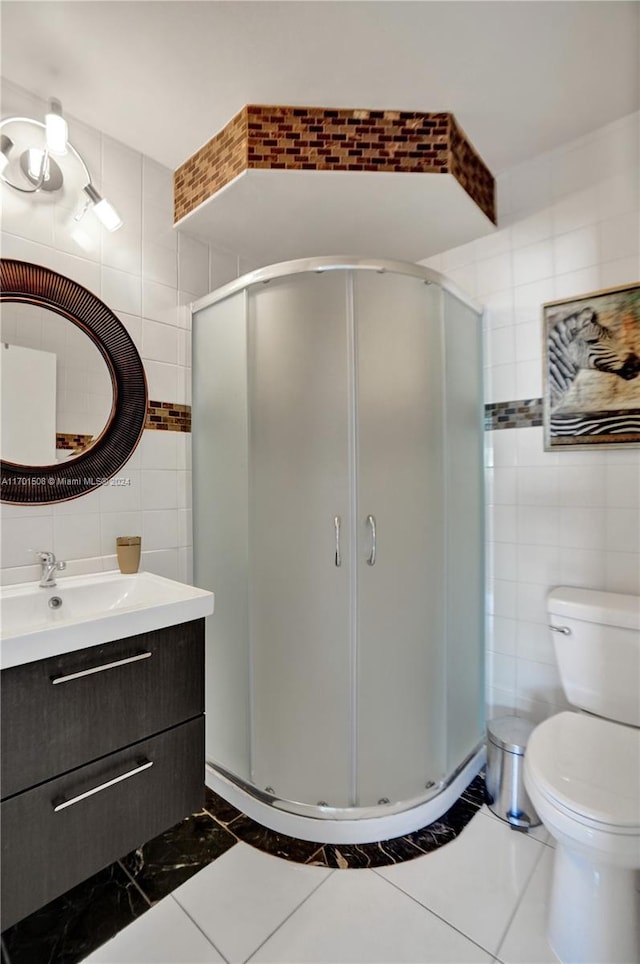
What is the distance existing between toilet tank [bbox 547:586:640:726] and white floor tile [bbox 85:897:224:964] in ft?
4.37

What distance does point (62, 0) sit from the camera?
1.22m

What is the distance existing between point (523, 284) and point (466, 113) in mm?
653

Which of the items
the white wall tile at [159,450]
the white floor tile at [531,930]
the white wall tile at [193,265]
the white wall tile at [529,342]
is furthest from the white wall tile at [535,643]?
the white wall tile at [193,265]

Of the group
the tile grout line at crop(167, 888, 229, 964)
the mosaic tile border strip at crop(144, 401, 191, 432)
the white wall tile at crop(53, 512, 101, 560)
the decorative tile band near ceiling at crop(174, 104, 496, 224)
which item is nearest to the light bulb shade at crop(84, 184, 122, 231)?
the decorative tile band near ceiling at crop(174, 104, 496, 224)

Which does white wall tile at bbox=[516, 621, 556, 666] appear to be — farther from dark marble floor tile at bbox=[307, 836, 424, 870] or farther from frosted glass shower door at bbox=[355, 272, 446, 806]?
dark marble floor tile at bbox=[307, 836, 424, 870]

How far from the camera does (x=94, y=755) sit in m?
1.14

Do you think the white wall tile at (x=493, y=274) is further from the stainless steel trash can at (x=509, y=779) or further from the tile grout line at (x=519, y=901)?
the tile grout line at (x=519, y=901)

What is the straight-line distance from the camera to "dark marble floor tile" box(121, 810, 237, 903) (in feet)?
4.49

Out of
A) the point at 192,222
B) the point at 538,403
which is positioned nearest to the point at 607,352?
the point at 538,403

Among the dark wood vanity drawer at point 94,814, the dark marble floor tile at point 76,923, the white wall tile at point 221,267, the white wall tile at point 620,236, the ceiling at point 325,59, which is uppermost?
the ceiling at point 325,59

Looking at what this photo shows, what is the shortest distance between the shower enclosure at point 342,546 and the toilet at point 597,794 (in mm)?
466

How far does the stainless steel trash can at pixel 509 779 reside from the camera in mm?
1599

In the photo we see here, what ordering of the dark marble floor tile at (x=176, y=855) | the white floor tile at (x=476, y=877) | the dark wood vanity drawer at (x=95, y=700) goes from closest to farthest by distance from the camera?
1. the dark wood vanity drawer at (x=95, y=700)
2. the white floor tile at (x=476, y=877)
3. the dark marble floor tile at (x=176, y=855)

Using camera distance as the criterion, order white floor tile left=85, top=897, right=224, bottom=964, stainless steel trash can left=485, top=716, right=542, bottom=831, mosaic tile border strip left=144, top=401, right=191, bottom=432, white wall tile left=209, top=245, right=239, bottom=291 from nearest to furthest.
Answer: white floor tile left=85, top=897, right=224, bottom=964, stainless steel trash can left=485, top=716, right=542, bottom=831, mosaic tile border strip left=144, top=401, right=191, bottom=432, white wall tile left=209, top=245, right=239, bottom=291
